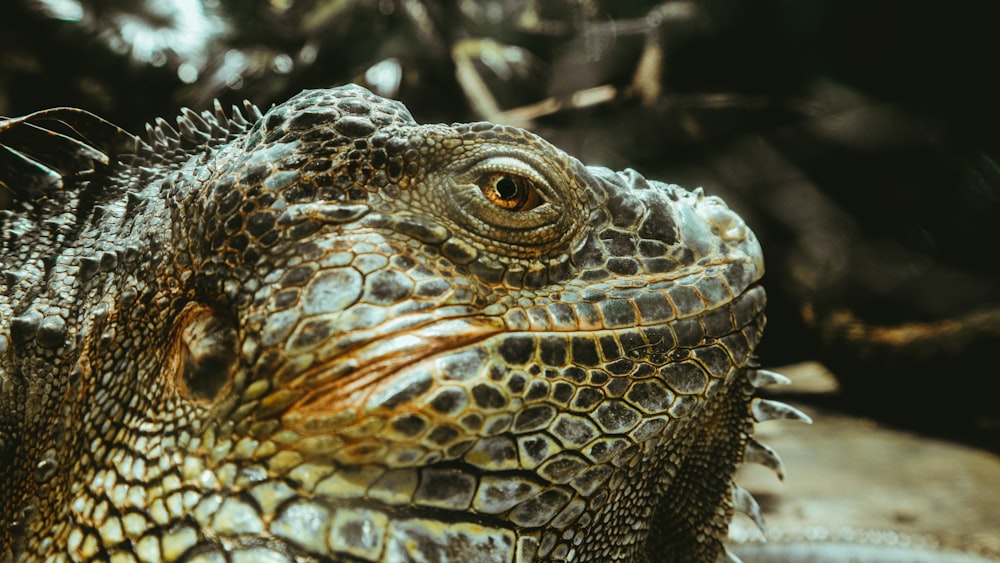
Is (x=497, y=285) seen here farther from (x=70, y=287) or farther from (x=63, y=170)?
(x=63, y=170)

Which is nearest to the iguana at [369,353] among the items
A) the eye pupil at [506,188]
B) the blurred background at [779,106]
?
the eye pupil at [506,188]

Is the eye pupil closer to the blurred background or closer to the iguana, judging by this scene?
the iguana

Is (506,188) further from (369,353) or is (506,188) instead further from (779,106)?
(779,106)

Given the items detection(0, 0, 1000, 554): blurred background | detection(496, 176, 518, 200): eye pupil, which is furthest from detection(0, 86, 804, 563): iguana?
detection(0, 0, 1000, 554): blurred background

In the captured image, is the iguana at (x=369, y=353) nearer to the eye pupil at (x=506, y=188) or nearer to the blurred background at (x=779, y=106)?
the eye pupil at (x=506, y=188)

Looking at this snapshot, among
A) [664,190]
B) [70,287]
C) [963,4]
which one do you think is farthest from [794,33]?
[70,287]

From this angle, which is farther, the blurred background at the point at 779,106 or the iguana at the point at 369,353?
the blurred background at the point at 779,106
